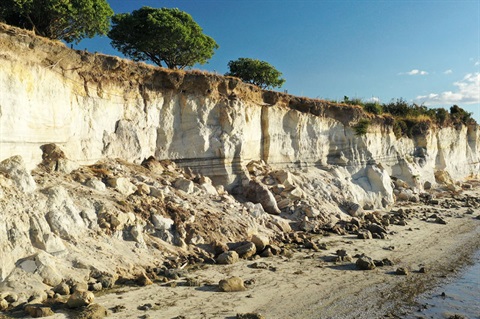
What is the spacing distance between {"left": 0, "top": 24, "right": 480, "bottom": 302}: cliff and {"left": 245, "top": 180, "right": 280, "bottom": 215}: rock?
5 centimetres

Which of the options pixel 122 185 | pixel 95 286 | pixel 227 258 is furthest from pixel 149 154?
pixel 95 286

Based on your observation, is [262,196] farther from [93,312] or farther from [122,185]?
[93,312]

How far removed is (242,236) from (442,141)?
88.9ft

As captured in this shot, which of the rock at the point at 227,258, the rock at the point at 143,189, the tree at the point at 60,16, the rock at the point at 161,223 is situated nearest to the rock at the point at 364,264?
the rock at the point at 227,258

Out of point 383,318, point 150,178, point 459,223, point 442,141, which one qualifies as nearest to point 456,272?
point 383,318

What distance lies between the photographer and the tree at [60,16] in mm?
14180

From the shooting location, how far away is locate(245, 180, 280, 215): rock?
15250mm

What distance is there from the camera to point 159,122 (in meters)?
15.6

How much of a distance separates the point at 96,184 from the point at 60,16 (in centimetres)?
792

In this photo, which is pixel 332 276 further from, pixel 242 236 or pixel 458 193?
pixel 458 193

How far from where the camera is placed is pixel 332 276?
32.7 feet

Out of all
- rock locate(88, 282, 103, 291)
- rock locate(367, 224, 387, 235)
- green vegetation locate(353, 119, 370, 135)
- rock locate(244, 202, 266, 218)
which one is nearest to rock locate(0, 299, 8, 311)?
rock locate(88, 282, 103, 291)

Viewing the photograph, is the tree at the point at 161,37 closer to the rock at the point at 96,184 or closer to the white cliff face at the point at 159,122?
the white cliff face at the point at 159,122

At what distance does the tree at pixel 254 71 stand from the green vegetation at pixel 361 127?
9.52 meters
